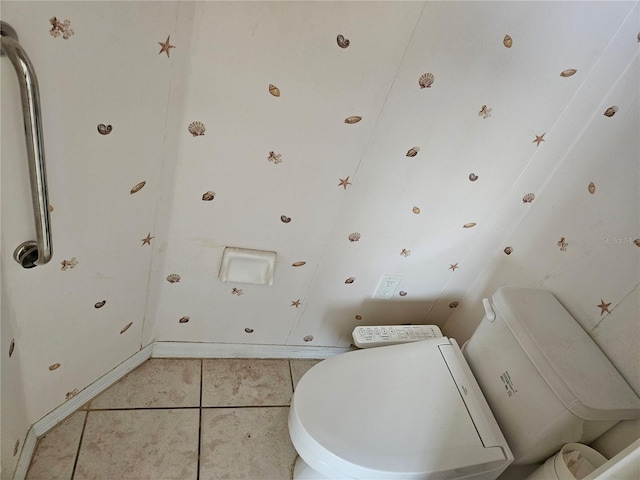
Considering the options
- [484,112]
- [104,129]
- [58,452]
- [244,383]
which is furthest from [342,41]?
[58,452]

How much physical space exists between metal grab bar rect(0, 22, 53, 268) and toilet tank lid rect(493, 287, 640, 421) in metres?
1.05

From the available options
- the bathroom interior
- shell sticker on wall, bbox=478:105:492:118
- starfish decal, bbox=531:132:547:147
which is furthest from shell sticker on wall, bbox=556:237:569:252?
shell sticker on wall, bbox=478:105:492:118

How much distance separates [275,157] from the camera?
1.01 meters

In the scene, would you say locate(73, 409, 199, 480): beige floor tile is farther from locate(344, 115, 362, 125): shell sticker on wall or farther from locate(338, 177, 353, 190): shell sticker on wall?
locate(344, 115, 362, 125): shell sticker on wall

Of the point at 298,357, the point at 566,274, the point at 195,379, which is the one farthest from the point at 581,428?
the point at 195,379

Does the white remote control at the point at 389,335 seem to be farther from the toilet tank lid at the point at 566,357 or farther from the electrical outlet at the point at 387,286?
the toilet tank lid at the point at 566,357

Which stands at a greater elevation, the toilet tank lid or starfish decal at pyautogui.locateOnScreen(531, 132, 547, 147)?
starfish decal at pyautogui.locateOnScreen(531, 132, 547, 147)

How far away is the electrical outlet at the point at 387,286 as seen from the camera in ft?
4.50

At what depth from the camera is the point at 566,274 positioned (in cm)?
109

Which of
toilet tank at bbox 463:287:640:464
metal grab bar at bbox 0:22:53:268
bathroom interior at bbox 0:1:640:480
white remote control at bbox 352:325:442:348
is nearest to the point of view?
metal grab bar at bbox 0:22:53:268

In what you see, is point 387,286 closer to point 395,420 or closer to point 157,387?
point 395,420

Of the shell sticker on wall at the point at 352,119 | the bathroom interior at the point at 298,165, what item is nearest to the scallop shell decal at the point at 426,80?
the bathroom interior at the point at 298,165

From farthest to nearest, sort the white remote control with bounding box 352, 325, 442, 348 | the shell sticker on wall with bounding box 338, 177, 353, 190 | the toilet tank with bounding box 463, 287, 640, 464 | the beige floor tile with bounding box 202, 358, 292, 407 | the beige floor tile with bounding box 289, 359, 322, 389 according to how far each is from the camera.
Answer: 1. the beige floor tile with bounding box 289, 359, 322, 389
2. the beige floor tile with bounding box 202, 358, 292, 407
3. the white remote control with bounding box 352, 325, 442, 348
4. the shell sticker on wall with bounding box 338, 177, 353, 190
5. the toilet tank with bounding box 463, 287, 640, 464

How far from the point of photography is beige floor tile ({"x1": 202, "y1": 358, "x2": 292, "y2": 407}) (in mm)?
1363
